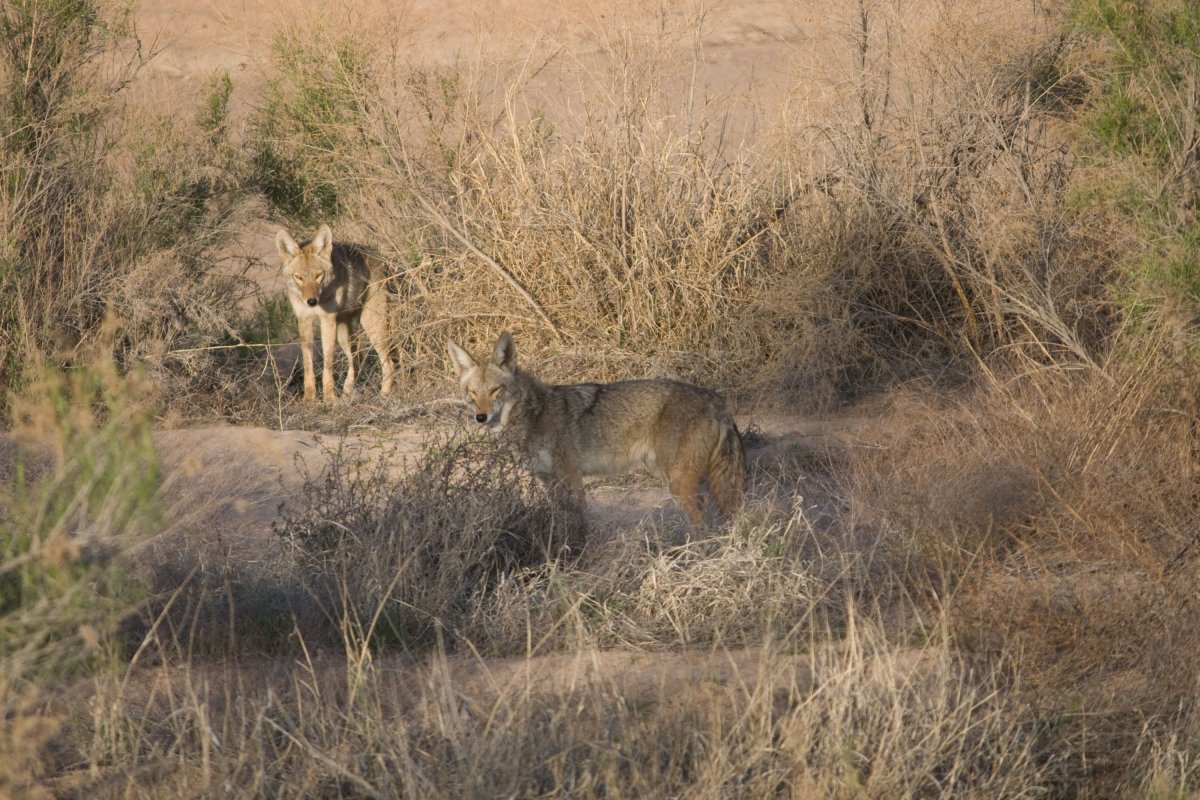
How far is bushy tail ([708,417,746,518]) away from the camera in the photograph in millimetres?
7785

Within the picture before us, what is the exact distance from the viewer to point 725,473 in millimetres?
7812

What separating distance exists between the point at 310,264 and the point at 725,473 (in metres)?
5.13

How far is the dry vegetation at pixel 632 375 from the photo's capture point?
4.52 m

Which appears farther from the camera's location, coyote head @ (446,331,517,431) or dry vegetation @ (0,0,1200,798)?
coyote head @ (446,331,517,431)

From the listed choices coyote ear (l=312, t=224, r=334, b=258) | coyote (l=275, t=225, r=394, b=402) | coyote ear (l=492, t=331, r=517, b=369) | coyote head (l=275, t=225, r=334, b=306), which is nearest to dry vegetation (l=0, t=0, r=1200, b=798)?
coyote (l=275, t=225, r=394, b=402)

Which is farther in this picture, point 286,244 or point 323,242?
point 286,244

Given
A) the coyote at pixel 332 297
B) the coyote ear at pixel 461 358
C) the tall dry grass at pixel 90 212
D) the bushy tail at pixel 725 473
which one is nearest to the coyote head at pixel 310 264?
Result: the coyote at pixel 332 297

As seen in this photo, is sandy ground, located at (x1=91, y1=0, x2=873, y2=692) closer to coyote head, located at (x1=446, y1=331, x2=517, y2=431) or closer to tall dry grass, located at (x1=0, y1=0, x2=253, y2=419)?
tall dry grass, located at (x1=0, y1=0, x2=253, y2=419)

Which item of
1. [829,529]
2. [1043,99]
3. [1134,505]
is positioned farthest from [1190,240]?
[1043,99]

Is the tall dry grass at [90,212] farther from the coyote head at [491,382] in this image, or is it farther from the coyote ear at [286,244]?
the coyote head at [491,382]

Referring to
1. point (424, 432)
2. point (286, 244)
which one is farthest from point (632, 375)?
point (286, 244)

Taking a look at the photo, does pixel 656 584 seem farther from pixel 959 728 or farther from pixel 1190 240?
pixel 1190 240

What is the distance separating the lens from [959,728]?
4727mm

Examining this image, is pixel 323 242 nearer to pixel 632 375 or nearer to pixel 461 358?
pixel 632 375
